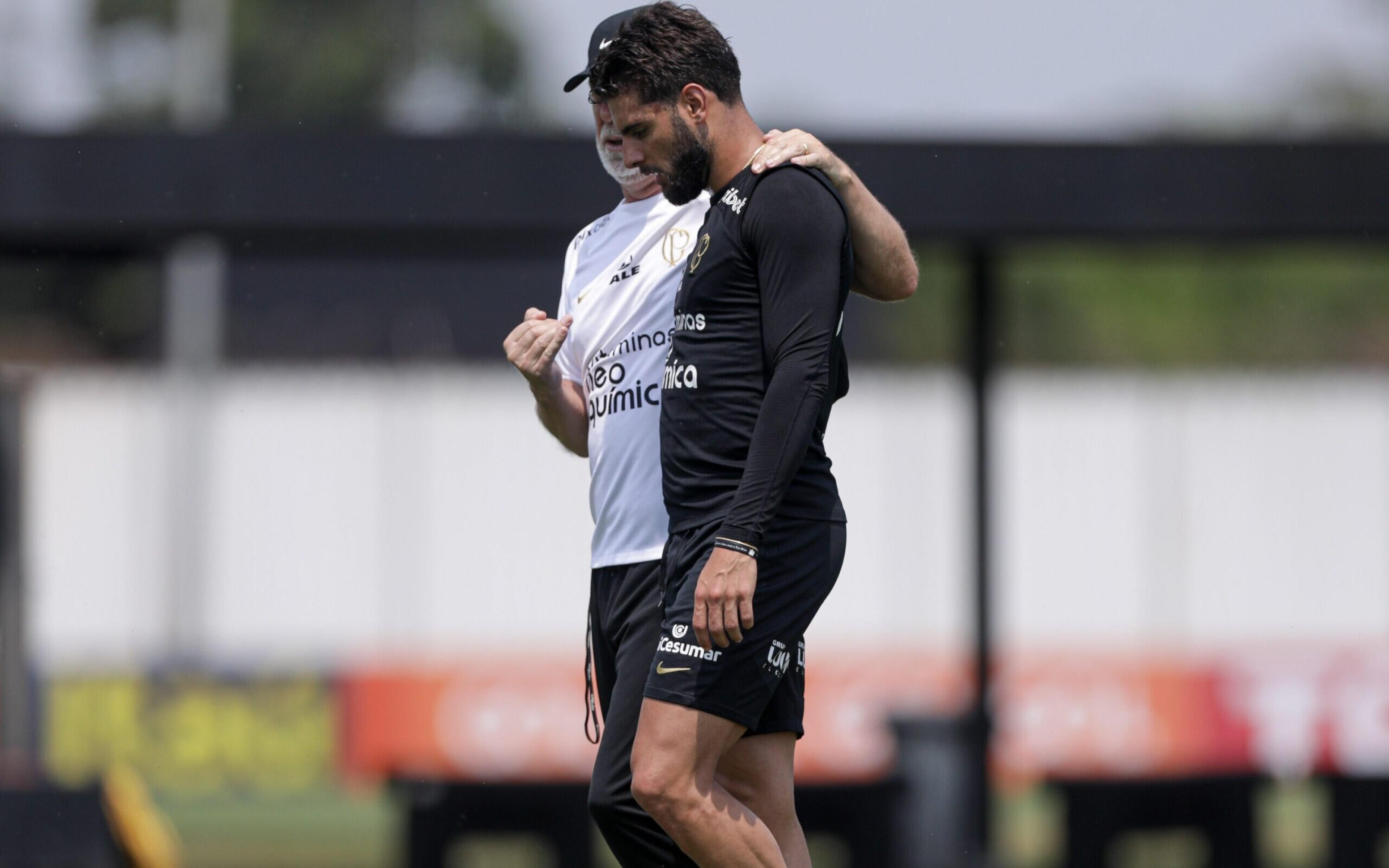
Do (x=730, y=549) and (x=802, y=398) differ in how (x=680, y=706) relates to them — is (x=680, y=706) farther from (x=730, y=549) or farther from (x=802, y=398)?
(x=802, y=398)

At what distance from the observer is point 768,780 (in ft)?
11.5

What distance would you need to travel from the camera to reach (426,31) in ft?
126

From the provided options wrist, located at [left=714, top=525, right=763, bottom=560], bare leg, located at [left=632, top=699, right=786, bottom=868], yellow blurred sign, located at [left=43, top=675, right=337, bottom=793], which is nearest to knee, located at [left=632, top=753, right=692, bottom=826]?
bare leg, located at [left=632, top=699, right=786, bottom=868]

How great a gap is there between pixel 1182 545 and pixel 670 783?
49.3 ft

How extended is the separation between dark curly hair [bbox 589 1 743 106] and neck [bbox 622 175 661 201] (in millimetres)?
418

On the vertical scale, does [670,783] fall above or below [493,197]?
below

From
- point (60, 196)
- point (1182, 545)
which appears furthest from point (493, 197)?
point (1182, 545)

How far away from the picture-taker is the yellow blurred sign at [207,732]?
14086 millimetres

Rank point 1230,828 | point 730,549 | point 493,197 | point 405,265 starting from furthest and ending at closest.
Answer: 1. point 405,265
2. point 1230,828
3. point 493,197
4. point 730,549

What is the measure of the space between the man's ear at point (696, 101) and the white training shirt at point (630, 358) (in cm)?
33

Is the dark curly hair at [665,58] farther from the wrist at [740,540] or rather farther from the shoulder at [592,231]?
the wrist at [740,540]

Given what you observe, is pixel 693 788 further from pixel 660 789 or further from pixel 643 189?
pixel 643 189

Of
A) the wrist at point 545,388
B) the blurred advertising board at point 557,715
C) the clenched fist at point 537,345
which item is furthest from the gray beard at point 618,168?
the blurred advertising board at point 557,715

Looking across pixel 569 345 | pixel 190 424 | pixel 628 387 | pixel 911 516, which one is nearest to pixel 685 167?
pixel 628 387
